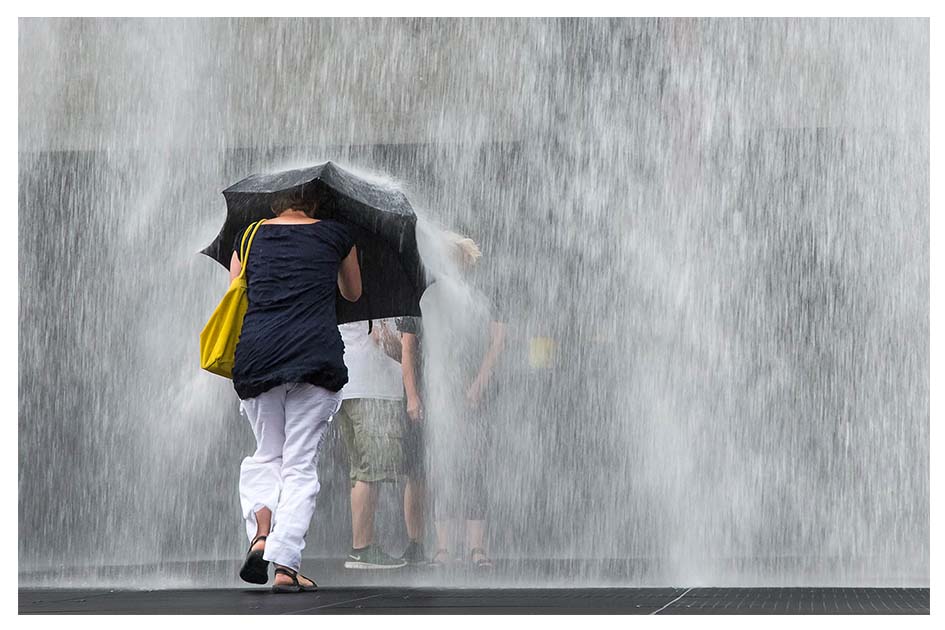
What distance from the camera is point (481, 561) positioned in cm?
714

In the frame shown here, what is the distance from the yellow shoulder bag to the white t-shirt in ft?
4.09

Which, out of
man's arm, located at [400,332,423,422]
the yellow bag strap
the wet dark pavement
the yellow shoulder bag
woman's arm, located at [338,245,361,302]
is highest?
the yellow bag strap

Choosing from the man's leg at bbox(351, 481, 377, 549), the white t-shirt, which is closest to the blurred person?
the white t-shirt

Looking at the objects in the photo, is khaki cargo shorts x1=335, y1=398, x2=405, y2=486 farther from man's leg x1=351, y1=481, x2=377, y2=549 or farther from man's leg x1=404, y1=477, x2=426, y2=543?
man's leg x1=404, y1=477, x2=426, y2=543

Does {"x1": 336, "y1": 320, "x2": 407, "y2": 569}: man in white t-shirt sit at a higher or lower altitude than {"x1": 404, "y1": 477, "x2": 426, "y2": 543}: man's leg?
higher

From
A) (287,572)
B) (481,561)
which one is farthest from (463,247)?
(287,572)

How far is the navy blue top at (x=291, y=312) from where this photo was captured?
552 centimetres

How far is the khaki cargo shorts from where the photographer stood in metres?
6.89

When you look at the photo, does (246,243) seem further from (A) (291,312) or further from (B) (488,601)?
(B) (488,601)

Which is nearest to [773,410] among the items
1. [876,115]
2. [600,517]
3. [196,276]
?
[600,517]

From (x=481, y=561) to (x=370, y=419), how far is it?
2.88 feet

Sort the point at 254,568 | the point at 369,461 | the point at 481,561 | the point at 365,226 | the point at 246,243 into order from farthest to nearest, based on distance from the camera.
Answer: the point at 481,561, the point at 369,461, the point at 365,226, the point at 246,243, the point at 254,568

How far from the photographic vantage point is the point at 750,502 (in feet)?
24.8

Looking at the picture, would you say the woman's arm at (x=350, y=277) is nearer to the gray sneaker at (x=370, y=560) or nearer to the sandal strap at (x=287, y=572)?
the sandal strap at (x=287, y=572)
